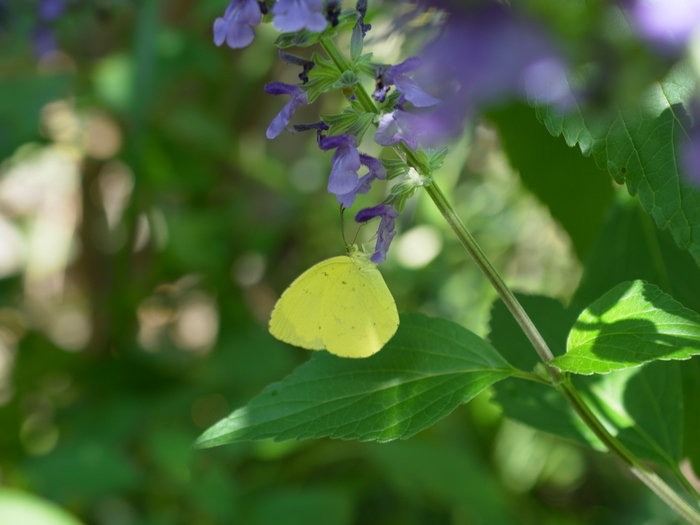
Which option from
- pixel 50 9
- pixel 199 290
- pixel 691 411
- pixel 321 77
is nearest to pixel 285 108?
pixel 321 77

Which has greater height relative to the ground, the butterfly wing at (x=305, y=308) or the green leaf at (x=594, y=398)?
the butterfly wing at (x=305, y=308)

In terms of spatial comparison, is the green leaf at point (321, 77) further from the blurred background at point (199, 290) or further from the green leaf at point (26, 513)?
the green leaf at point (26, 513)

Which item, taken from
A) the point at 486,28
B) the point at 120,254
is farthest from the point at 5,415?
the point at 486,28

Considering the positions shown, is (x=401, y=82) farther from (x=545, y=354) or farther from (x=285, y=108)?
(x=545, y=354)

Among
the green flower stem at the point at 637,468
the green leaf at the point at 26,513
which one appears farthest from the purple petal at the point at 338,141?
the green leaf at the point at 26,513

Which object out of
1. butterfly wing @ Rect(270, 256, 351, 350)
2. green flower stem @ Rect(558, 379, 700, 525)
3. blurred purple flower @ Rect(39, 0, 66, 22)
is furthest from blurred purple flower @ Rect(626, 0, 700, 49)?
blurred purple flower @ Rect(39, 0, 66, 22)

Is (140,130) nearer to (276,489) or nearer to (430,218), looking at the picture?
(430,218)

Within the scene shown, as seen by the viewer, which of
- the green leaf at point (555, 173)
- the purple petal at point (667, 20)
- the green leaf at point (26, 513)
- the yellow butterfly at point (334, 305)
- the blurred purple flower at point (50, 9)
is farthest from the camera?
the blurred purple flower at point (50, 9)

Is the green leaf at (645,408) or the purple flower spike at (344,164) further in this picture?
the green leaf at (645,408)
